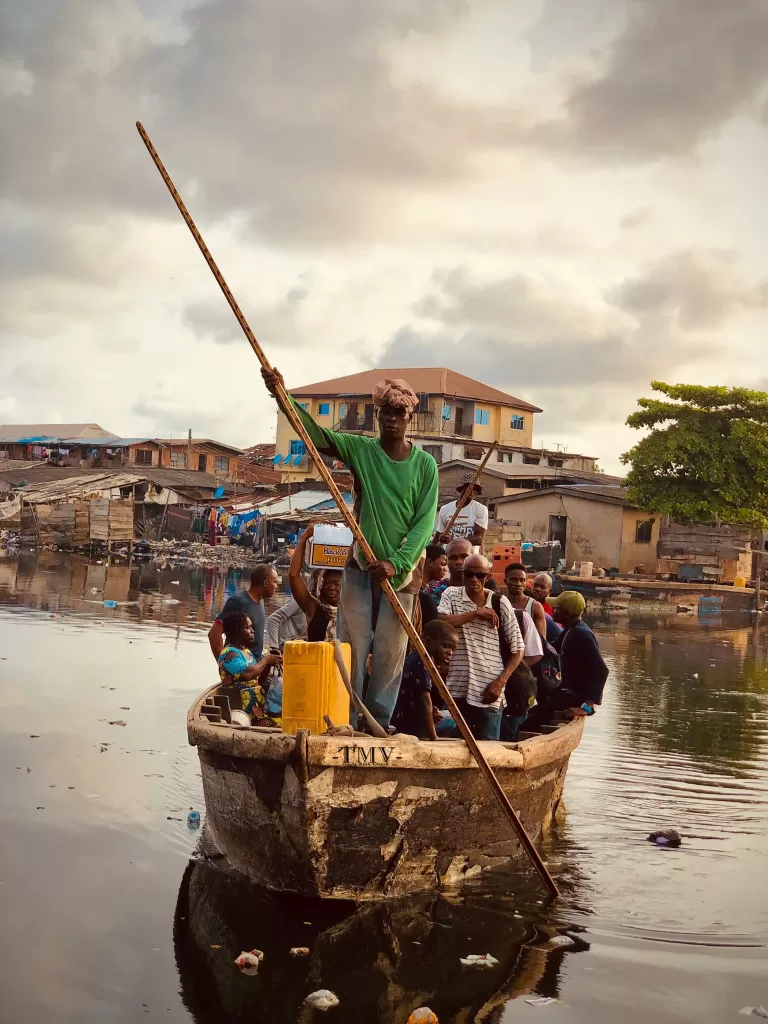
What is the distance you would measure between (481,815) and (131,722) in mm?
5600

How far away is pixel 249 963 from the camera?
5.18 m

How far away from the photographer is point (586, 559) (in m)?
37.9

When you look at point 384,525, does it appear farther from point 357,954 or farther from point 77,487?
point 77,487

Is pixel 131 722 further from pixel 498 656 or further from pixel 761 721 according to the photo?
pixel 761 721

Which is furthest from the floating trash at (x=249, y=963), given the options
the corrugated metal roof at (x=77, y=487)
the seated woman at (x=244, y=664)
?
the corrugated metal roof at (x=77, y=487)

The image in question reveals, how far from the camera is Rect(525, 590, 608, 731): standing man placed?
7.78 meters

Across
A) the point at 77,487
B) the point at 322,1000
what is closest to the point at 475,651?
the point at 322,1000

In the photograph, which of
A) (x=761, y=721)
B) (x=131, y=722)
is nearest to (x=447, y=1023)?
(x=131, y=722)

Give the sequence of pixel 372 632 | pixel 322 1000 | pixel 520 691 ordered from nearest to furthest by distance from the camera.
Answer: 1. pixel 322 1000
2. pixel 372 632
3. pixel 520 691

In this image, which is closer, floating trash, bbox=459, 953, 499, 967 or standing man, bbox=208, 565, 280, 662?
floating trash, bbox=459, 953, 499, 967

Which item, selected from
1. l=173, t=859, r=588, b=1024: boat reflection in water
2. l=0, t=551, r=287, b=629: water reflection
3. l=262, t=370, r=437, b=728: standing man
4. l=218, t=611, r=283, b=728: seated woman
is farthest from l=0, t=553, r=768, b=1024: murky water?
l=0, t=551, r=287, b=629: water reflection

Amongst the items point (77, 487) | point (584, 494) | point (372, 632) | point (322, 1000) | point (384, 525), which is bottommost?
point (322, 1000)

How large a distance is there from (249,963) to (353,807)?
0.83 meters

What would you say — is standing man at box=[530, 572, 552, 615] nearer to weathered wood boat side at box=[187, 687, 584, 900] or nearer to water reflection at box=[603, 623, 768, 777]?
water reflection at box=[603, 623, 768, 777]
